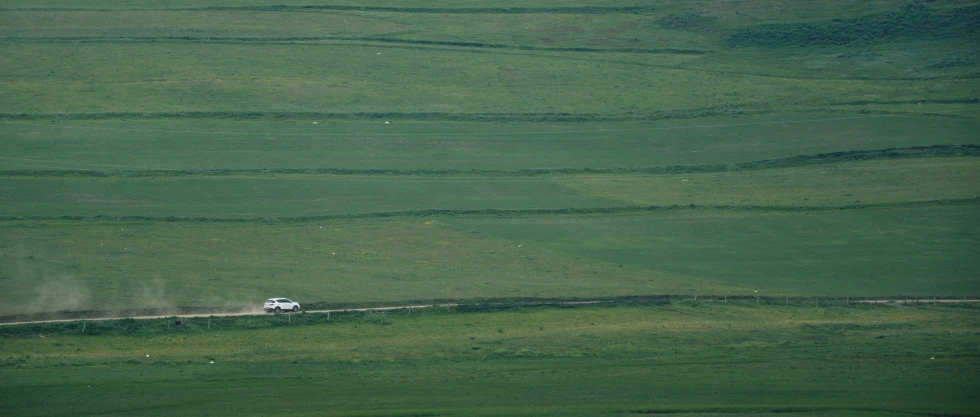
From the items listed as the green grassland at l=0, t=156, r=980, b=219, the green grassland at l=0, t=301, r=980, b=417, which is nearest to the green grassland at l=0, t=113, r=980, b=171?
the green grassland at l=0, t=156, r=980, b=219

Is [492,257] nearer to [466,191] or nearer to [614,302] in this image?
[614,302]

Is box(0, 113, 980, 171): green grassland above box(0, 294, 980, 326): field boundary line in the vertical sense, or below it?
above

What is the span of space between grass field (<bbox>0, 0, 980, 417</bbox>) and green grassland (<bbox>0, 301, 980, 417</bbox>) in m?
0.18

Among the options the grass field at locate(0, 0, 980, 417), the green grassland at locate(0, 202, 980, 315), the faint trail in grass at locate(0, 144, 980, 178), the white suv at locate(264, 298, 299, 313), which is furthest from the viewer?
the faint trail in grass at locate(0, 144, 980, 178)

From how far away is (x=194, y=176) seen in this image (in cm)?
7231

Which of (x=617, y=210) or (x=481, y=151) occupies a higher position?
(x=481, y=151)

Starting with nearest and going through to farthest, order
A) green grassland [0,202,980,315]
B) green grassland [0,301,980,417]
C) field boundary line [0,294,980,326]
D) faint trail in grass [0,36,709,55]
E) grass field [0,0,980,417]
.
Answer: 1. green grassland [0,301,980,417]
2. grass field [0,0,980,417]
3. field boundary line [0,294,980,326]
4. green grassland [0,202,980,315]
5. faint trail in grass [0,36,709,55]

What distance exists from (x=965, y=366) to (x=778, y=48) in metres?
61.1

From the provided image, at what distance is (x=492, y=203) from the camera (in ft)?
230

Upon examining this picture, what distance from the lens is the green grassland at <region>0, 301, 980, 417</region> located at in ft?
137

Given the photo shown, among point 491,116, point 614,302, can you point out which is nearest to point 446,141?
point 491,116

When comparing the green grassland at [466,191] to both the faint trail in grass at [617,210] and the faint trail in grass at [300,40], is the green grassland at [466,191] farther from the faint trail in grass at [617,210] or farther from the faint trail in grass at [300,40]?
the faint trail in grass at [300,40]

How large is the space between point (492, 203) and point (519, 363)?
2381cm

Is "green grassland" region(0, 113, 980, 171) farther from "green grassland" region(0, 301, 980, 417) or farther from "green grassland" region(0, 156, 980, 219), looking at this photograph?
"green grassland" region(0, 301, 980, 417)
